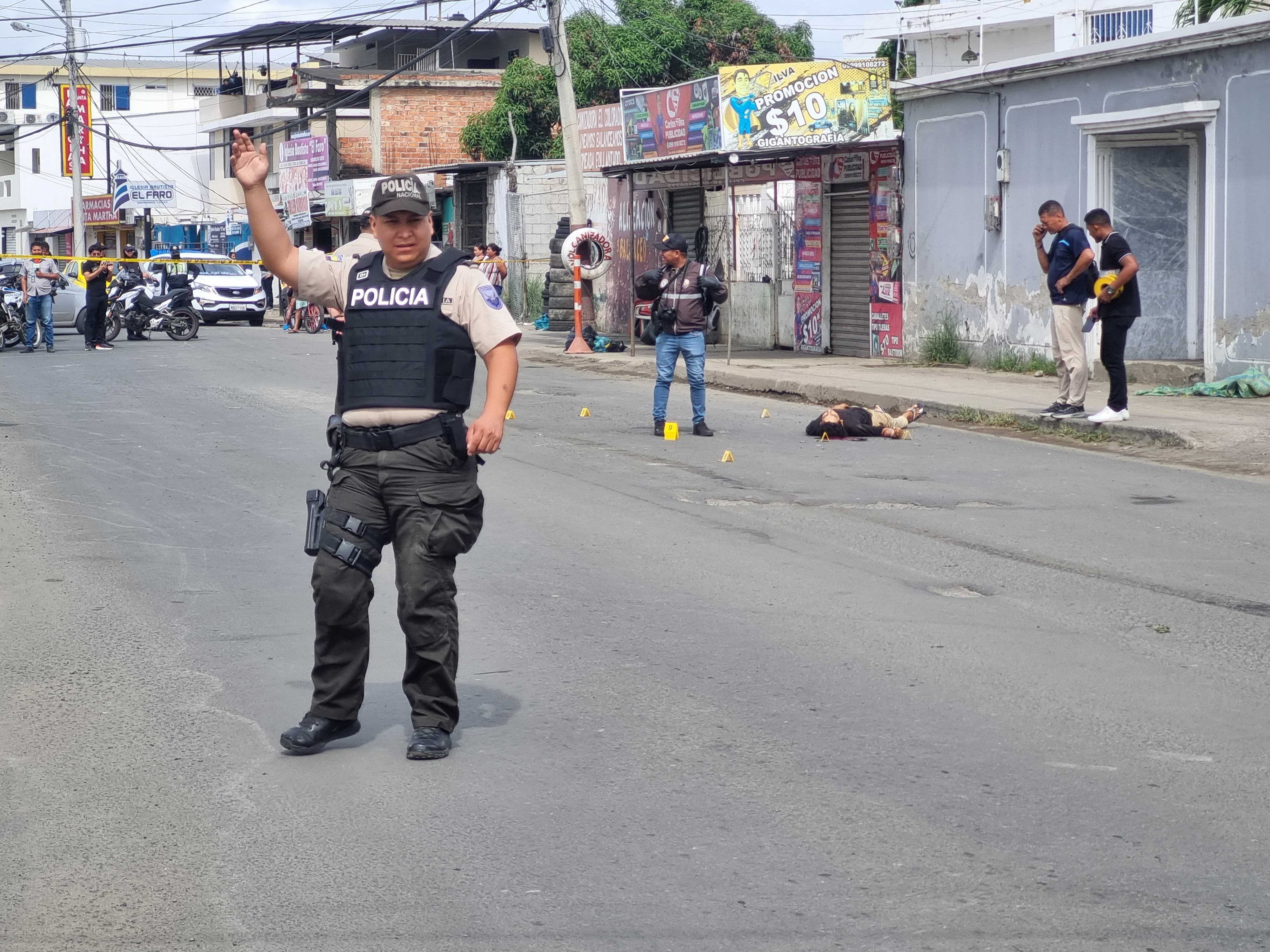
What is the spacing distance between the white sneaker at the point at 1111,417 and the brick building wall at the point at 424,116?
36.2m

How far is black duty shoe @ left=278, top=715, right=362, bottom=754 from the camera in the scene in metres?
5.11

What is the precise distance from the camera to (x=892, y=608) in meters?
7.37

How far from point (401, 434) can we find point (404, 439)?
0.02 m

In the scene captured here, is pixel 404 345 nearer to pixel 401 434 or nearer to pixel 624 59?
pixel 401 434

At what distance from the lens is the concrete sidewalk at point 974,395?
43.4 feet

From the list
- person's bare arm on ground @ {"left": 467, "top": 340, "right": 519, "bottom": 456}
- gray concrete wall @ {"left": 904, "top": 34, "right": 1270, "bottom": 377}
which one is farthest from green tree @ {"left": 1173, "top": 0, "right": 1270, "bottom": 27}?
person's bare arm on ground @ {"left": 467, "top": 340, "right": 519, "bottom": 456}

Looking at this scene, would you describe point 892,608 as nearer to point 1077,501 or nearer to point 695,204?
point 1077,501

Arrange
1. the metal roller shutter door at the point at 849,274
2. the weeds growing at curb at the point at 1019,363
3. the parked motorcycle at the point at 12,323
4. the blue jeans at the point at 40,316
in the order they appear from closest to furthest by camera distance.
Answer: the weeds growing at curb at the point at 1019,363
the metal roller shutter door at the point at 849,274
the blue jeans at the point at 40,316
the parked motorcycle at the point at 12,323

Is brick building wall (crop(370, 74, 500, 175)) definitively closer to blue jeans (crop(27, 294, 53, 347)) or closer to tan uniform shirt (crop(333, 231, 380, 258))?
blue jeans (crop(27, 294, 53, 347))

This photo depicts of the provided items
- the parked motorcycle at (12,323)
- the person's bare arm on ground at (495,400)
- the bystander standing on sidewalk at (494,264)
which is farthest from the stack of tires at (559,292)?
the person's bare arm on ground at (495,400)

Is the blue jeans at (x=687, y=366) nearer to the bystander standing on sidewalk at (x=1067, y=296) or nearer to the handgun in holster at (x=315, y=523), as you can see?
the bystander standing on sidewalk at (x=1067, y=296)

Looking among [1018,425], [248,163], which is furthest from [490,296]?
[1018,425]

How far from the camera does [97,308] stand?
25.8 m

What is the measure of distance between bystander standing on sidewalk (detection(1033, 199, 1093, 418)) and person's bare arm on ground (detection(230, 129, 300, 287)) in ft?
33.8
